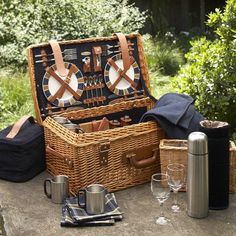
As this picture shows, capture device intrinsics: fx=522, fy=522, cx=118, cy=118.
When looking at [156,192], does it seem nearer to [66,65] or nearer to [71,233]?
[71,233]

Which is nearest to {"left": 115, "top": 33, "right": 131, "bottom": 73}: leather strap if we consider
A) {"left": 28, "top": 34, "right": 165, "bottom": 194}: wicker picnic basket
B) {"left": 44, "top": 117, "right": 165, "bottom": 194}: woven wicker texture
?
{"left": 28, "top": 34, "right": 165, "bottom": 194}: wicker picnic basket

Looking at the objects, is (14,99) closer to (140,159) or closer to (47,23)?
(47,23)

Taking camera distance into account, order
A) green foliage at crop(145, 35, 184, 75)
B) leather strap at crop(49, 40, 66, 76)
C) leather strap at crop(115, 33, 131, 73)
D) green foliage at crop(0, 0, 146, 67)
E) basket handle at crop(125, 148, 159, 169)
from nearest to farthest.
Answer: basket handle at crop(125, 148, 159, 169) → leather strap at crop(49, 40, 66, 76) → leather strap at crop(115, 33, 131, 73) → green foliage at crop(0, 0, 146, 67) → green foliage at crop(145, 35, 184, 75)

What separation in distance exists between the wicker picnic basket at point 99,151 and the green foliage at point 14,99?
6.14 feet

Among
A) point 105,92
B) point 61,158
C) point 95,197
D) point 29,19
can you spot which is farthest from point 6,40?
point 95,197

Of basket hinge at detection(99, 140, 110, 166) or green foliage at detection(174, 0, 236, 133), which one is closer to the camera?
basket hinge at detection(99, 140, 110, 166)

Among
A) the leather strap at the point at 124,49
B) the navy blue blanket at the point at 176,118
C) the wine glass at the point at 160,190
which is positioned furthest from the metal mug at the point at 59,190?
the leather strap at the point at 124,49

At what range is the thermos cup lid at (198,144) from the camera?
8.45 ft

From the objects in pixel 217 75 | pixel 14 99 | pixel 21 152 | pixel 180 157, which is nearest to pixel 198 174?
pixel 180 157

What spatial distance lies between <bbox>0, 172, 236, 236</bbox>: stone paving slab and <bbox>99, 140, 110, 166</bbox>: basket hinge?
0.21m

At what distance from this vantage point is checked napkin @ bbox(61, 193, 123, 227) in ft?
8.59

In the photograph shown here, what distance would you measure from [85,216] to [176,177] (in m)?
0.51

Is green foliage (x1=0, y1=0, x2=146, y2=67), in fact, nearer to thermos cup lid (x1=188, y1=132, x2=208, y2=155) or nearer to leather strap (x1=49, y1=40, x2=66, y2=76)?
leather strap (x1=49, y1=40, x2=66, y2=76)

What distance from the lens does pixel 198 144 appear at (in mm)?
2580
